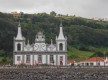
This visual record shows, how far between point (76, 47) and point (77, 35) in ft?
71.6

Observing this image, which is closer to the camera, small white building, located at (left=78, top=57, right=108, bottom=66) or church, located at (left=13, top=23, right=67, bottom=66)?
church, located at (left=13, top=23, right=67, bottom=66)

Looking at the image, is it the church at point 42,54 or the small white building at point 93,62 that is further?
the small white building at point 93,62

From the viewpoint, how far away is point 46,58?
130 metres

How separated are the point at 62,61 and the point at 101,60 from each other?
34.1 feet

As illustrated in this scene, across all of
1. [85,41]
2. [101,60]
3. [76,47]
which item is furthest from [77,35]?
[101,60]

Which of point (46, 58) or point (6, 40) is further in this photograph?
point (6, 40)

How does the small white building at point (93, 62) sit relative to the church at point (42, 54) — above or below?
below

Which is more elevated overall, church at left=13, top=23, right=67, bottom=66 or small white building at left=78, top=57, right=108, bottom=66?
church at left=13, top=23, right=67, bottom=66

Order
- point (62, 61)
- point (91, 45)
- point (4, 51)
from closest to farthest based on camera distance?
point (62, 61) → point (4, 51) → point (91, 45)

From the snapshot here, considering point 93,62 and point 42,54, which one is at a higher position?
point 42,54

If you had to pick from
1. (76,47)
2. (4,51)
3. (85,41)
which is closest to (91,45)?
(85,41)

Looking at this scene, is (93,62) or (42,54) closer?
(42,54)

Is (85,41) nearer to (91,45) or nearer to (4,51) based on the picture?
(91,45)

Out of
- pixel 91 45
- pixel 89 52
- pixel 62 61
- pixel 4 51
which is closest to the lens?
pixel 62 61
